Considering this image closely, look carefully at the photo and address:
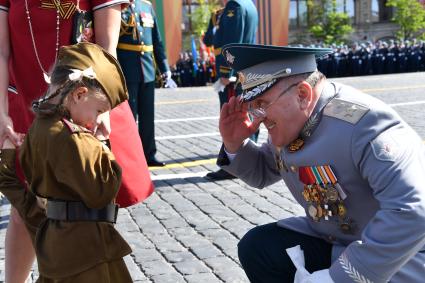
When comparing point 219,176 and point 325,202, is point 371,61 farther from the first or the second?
point 325,202

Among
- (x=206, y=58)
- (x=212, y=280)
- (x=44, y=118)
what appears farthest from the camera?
(x=206, y=58)

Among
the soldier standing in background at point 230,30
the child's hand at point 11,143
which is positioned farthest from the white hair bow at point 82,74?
the soldier standing in background at point 230,30

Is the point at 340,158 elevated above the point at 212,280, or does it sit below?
above

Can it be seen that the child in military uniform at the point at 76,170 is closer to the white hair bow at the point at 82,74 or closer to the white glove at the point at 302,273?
the white hair bow at the point at 82,74

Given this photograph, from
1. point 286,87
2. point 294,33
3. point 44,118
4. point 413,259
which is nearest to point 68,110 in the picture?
point 44,118

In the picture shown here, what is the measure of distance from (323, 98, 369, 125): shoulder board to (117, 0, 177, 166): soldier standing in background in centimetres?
390

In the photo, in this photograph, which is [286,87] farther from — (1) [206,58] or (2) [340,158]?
(1) [206,58]

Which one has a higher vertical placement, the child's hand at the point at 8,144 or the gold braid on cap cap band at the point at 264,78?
the gold braid on cap cap band at the point at 264,78

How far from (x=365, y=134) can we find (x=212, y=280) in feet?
5.05

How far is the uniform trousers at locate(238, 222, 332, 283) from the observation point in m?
2.45

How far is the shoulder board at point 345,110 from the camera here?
208 cm

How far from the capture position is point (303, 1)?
43594 mm

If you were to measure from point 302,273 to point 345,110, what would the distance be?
23.4 inches

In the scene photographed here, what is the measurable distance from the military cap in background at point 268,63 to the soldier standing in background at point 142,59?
12.2 ft
